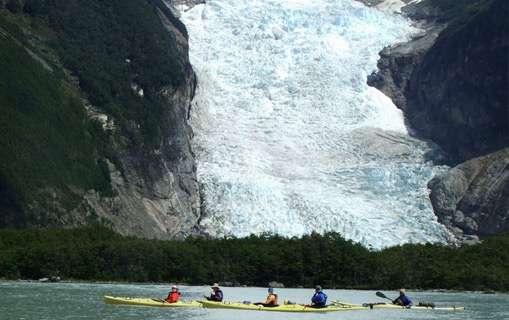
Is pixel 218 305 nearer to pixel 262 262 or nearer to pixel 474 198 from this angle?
pixel 262 262

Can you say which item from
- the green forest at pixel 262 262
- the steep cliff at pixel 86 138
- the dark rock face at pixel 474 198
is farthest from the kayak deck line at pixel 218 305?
the dark rock face at pixel 474 198

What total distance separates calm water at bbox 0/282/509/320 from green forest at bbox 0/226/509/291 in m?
7.08

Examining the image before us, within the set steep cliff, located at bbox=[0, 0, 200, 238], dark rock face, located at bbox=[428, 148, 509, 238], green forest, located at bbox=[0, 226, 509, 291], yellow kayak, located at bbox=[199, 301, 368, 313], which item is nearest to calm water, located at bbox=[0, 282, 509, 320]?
yellow kayak, located at bbox=[199, 301, 368, 313]

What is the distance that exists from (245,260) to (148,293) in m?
32.2

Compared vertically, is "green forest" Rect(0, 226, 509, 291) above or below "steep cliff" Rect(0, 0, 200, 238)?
below

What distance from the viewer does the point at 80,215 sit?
159 metres

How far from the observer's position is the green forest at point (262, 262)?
134625 mm

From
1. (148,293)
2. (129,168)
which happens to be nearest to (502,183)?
(129,168)

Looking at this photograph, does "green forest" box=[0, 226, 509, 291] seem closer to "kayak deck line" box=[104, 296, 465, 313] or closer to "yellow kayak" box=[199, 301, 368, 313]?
"kayak deck line" box=[104, 296, 465, 313]

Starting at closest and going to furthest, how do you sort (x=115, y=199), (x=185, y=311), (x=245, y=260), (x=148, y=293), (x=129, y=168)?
(x=185, y=311), (x=148, y=293), (x=245, y=260), (x=115, y=199), (x=129, y=168)

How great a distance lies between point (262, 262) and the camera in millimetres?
140875

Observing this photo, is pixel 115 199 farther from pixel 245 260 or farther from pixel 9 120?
pixel 245 260

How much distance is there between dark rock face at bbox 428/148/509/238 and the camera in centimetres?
18388

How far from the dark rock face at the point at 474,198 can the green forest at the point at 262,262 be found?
3555 cm
